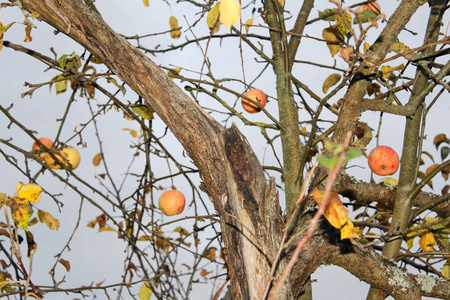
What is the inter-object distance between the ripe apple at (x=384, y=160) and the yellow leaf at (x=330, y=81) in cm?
38

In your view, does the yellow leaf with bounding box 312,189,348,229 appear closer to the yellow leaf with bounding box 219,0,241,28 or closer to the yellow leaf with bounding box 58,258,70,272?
the yellow leaf with bounding box 219,0,241,28

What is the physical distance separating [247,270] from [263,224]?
0.16 meters

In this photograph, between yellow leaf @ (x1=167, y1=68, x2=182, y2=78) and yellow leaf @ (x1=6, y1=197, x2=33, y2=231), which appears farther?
yellow leaf @ (x1=167, y1=68, x2=182, y2=78)

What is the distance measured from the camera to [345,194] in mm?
2262

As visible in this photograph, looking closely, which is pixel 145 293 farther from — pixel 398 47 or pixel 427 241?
pixel 398 47

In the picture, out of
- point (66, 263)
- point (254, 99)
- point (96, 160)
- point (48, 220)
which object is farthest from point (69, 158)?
point (254, 99)

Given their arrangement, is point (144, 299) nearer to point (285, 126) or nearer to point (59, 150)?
point (59, 150)

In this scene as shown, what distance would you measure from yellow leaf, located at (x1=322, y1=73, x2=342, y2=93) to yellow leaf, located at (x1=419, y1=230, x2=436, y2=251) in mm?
822

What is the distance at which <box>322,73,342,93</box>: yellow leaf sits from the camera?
2.44m

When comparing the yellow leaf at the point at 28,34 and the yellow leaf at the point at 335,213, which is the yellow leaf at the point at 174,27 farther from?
the yellow leaf at the point at 335,213

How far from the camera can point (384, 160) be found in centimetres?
229

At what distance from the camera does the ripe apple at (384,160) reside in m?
2.29

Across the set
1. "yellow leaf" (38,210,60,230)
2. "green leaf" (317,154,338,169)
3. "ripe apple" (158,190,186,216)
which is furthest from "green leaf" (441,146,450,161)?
"green leaf" (317,154,338,169)

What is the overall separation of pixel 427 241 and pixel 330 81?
88cm
